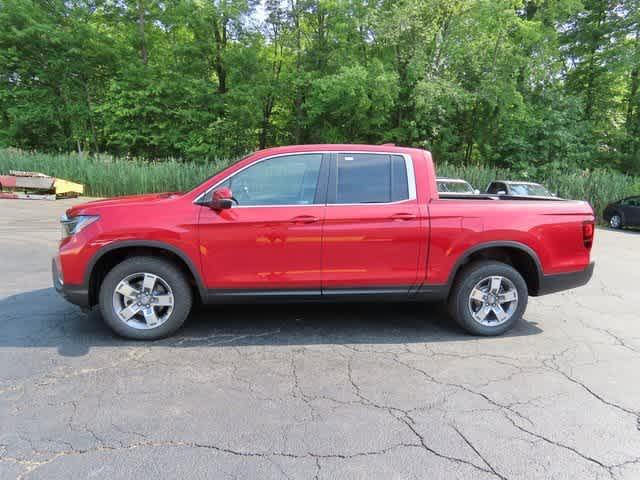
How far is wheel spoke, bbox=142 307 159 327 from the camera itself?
3760 mm

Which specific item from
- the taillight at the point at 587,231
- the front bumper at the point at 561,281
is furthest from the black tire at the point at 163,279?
the taillight at the point at 587,231

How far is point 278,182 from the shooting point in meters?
3.85

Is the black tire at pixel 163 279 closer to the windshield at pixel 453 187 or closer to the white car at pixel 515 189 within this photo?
the windshield at pixel 453 187

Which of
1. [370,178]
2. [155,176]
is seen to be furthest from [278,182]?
[155,176]

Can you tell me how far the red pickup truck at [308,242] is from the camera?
3.69 metres

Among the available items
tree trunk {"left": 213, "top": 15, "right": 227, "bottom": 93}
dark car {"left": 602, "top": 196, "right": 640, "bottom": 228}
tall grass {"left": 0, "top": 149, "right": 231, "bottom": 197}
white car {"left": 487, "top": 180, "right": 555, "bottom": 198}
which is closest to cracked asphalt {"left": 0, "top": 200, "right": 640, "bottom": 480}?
white car {"left": 487, "top": 180, "right": 555, "bottom": 198}

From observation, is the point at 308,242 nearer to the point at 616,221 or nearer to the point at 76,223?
the point at 76,223

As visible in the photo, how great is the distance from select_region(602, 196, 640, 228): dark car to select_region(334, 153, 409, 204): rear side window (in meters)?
16.5

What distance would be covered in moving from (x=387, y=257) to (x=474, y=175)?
19480 millimetres

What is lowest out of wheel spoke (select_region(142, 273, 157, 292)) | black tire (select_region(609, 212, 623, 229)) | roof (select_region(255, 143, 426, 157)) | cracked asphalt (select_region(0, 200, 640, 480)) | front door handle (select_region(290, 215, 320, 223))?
cracked asphalt (select_region(0, 200, 640, 480))

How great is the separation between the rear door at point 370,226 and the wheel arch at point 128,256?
1277 millimetres

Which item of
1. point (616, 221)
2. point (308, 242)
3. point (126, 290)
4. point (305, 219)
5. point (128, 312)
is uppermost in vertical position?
point (305, 219)

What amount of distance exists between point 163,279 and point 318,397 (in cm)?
188

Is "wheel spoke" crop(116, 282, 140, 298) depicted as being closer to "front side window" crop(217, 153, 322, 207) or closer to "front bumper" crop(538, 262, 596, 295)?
"front side window" crop(217, 153, 322, 207)
